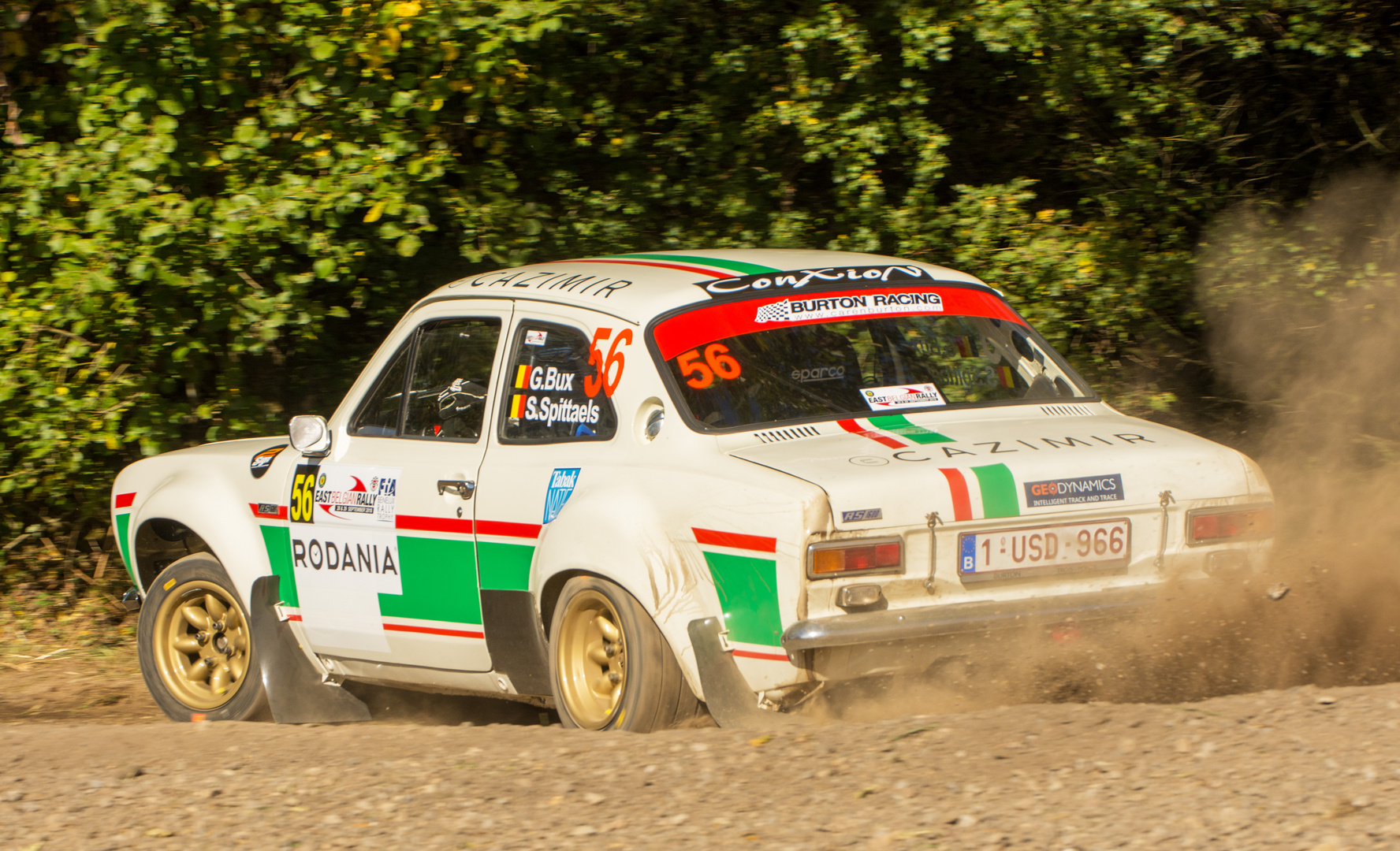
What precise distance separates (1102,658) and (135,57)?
18.3ft

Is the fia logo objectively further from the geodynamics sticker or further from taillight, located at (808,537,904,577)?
taillight, located at (808,537,904,577)

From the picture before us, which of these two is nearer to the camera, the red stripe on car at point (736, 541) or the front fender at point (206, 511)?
Result: the red stripe on car at point (736, 541)

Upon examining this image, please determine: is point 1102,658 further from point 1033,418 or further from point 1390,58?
point 1390,58

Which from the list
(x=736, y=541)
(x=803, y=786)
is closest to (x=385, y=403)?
(x=736, y=541)

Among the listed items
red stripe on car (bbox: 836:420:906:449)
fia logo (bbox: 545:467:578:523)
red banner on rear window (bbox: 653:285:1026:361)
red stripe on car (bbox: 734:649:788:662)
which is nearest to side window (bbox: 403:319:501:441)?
fia logo (bbox: 545:467:578:523)

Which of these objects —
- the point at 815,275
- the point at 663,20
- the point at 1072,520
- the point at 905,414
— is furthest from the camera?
the point at 663,20

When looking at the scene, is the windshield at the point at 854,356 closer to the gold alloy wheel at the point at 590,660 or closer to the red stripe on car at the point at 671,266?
the red stripe on car at the point at 671,266

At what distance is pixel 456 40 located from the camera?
7766 millimetres

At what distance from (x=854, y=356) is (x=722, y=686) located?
4.29 feet

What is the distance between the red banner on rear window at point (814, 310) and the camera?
15.4 ft

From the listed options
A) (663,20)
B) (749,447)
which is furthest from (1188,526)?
(663,20)

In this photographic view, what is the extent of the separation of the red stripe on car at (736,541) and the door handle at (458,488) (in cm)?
107

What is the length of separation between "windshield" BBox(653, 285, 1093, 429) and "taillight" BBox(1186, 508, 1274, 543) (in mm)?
811

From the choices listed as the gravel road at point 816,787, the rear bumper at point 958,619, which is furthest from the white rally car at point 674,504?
the gravel road at point 816,787
